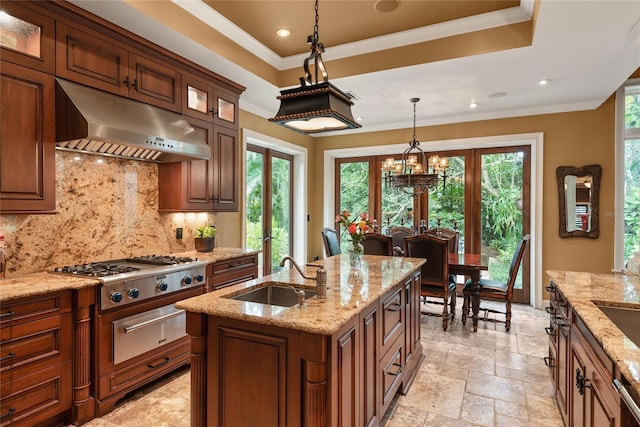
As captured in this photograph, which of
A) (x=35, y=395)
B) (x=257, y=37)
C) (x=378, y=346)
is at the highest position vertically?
(x=257, y=37)

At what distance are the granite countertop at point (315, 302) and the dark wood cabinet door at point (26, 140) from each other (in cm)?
134

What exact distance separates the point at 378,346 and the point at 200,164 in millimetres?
2516

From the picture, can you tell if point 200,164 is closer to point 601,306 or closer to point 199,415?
point 199,415

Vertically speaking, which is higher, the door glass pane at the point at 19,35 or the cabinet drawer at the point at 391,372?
the door glass pane at the point at 19,35

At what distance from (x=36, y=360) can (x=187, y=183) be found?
6.03ft

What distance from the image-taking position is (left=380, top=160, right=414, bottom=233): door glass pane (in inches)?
236

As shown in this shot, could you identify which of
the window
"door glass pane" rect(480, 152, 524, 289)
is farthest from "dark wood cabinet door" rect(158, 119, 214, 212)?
the window

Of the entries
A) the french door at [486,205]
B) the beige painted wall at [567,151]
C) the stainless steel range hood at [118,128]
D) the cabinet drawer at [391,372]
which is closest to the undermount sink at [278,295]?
the cabinet drawer at [391,372]

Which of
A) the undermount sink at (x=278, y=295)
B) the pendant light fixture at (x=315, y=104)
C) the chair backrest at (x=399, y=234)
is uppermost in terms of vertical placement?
the pendant light fixture at (x=315, y=104)

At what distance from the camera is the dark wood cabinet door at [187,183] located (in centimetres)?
339

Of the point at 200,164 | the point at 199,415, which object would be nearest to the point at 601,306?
the point at 199,415

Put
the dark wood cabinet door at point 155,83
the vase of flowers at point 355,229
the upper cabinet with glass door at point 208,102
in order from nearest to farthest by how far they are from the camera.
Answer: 1. the vase of flowers at point 355,229
2. the dark wood cabinet door at point 155,83
3. the upper cabinet with glass door at point 208,102

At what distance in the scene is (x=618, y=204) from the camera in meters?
4.44

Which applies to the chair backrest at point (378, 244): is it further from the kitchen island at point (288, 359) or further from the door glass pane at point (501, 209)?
the kitchen island at point (288, 359)
